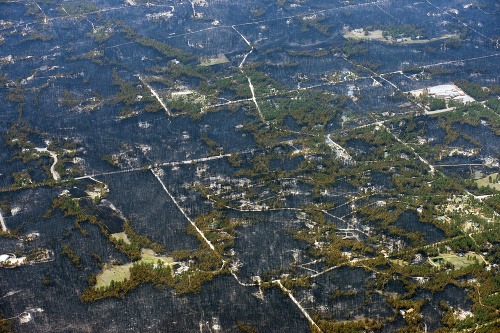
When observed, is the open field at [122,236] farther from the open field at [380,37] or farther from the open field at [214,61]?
the open field at [380,37]

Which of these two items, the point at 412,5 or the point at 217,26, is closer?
the point at 217,26

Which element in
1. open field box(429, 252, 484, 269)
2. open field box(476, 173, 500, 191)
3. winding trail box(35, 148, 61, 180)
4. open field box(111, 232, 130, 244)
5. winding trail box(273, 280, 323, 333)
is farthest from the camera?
winding trail box(35, 148, 61, 180)

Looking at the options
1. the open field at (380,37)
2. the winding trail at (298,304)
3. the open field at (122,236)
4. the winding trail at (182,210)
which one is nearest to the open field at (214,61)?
the open field at (380,37)

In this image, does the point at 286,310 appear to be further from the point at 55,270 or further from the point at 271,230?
the point at 55,270

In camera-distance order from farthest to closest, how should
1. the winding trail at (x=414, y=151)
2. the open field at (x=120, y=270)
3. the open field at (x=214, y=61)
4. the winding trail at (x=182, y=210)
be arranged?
the open field at (x=214, y=61)
the winding trail at (x=414, y=151)
the winding trail at (x=182, y=210)
the open field at (x=120, y=270)

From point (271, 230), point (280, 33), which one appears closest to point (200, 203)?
point (271, 230)

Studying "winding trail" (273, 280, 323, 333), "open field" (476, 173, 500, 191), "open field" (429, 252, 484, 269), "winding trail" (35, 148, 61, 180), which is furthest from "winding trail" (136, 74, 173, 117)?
"open field" (429, 252, 484, 269)

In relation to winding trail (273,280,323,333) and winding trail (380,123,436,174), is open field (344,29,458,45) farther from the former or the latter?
winding trail (273,280,323,333)

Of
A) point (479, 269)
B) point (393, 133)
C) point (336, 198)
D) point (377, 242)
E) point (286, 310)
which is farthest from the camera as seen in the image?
point (393, 133)

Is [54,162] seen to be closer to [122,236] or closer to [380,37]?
[122,236]

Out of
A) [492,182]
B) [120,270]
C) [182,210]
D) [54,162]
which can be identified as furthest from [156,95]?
[492,182]

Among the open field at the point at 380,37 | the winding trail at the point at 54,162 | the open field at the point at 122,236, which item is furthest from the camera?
the open field at the point at 380,37
